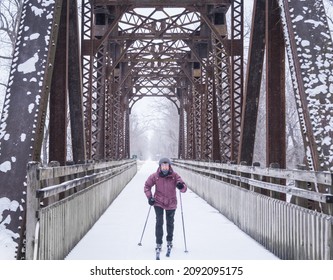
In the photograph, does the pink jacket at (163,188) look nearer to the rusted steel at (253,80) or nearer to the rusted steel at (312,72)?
the rusted steel at (312,72)

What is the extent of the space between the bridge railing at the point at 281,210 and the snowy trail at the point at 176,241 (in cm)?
27

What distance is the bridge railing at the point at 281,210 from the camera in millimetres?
5400

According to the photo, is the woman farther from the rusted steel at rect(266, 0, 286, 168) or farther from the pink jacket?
the rusted steel at rect(266, 0, 286, 168)

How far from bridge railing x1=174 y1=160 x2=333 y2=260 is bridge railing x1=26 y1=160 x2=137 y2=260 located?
273 cm

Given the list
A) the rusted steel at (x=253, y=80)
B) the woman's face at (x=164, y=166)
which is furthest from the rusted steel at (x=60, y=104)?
the rusted steel at (x=253, y=80)

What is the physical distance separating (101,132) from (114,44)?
11522 mm

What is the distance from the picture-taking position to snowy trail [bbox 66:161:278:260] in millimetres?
7639

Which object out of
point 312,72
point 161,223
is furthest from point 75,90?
point 312,72

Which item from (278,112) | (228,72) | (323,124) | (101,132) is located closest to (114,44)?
(101,132)

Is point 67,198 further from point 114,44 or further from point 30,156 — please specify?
point 114,44

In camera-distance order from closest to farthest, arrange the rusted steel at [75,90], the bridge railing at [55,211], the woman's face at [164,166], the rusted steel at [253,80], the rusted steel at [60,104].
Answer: the bridge railing at [55,211]
the woman's face at [164,166]
the rusted steel at [60,104]
the rusted steel at [253,80]
the rusted steel at [75,90]

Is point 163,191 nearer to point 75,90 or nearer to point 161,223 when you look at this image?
point 161,223

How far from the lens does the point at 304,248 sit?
5.95 m

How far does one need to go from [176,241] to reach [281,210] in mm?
2593
